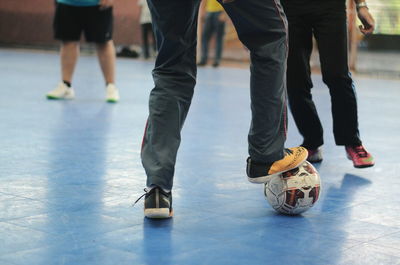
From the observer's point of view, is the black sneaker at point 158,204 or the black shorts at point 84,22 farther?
the black shorts at point 84,22

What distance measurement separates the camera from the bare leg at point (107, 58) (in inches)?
276

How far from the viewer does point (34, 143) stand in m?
4.39

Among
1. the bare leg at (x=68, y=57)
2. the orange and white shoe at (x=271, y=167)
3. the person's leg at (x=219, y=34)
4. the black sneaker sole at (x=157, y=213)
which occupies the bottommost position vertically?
the person's leg at (x=219, y=34)

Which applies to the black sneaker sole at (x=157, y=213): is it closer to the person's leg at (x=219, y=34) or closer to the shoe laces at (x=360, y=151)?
the shoe laces at (x=360, y=151)

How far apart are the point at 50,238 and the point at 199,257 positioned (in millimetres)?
492

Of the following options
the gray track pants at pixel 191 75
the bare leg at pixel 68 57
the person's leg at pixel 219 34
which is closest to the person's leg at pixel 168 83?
the gray track pants at pixel 191 75

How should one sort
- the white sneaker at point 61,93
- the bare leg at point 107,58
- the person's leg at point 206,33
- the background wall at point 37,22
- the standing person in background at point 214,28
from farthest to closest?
the background wall at point 37,22
the person's leg at point 206,33
the standing person in background at point 214,28
the bare leg at point 107,58
the white sneaker at point 61,93

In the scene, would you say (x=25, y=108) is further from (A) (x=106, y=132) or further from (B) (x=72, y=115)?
(A) (x=106, y=132)

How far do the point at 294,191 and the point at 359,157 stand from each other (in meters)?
1.23

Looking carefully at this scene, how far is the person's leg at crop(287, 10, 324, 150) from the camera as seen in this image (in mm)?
4070

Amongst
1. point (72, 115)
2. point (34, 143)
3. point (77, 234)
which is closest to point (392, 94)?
point (72, 115)

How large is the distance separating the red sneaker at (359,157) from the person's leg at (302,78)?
0.78ft

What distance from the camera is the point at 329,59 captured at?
4043mm

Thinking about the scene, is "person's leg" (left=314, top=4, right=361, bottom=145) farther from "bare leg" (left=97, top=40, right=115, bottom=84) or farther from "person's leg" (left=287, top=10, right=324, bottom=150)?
"bare leg" (left=97, top=40, right=115, bottom=84)
